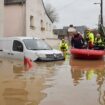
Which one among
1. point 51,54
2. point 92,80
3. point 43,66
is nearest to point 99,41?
point 51,54

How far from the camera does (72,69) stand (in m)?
15.6

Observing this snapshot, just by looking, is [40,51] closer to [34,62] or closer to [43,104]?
[34,62]

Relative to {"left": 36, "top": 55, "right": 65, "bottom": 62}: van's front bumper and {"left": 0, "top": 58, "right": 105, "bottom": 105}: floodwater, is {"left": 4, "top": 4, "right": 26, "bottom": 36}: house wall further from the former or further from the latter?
{"left": 0, "top": 58, "right": 105, "bottom": 105}: floodwater

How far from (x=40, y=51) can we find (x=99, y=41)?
574 cm

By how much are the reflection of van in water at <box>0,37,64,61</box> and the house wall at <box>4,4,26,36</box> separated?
1378 cm

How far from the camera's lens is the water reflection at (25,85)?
8993mm

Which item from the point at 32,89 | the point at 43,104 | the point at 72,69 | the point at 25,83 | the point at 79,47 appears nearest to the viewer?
the point at 43,104

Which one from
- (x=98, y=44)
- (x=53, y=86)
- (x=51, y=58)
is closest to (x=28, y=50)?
(x=51, y=58)

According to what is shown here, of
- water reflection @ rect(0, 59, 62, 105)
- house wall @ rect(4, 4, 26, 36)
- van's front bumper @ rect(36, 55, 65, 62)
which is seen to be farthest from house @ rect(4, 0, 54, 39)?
water reflection @ rect(0, 59, 62, 105)

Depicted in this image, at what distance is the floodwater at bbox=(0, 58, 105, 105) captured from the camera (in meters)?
8.91

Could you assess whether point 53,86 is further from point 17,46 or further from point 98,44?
point 98,44

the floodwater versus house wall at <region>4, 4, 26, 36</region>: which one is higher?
house wall at <region>4, 4, 26, 36</region>

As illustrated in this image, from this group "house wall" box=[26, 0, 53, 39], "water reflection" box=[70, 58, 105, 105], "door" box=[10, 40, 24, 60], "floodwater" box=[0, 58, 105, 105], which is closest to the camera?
"floodwater" box=[0, 58, 105, 105]

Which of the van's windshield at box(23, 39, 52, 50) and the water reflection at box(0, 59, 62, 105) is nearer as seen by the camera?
the water reflection at box(0, 59, 62, 105)
